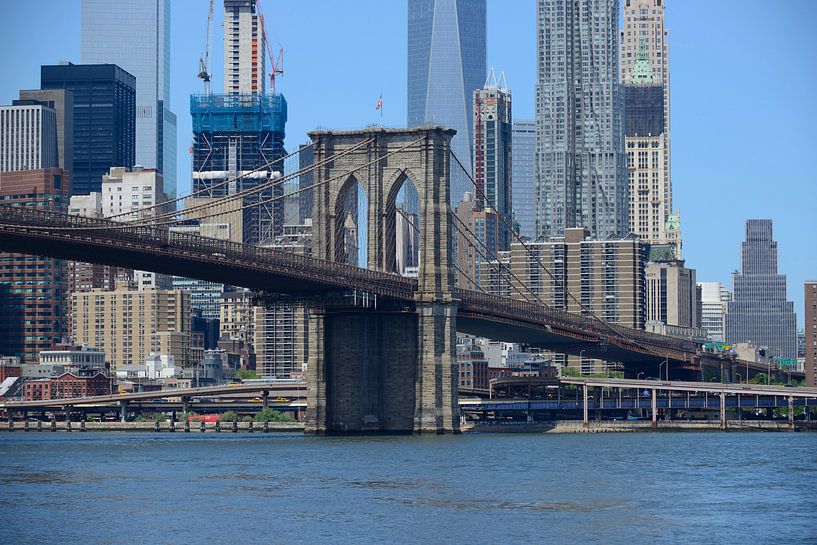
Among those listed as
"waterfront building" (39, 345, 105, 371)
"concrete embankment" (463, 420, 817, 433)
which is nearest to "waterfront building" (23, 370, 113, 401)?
"waterfront building" (39, 345, 105, 371)

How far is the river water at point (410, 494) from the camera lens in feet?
173

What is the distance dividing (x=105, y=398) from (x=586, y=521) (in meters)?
104

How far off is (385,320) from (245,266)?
13.8 m

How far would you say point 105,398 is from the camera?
508 ft

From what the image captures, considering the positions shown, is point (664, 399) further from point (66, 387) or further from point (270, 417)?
point (66, 387)

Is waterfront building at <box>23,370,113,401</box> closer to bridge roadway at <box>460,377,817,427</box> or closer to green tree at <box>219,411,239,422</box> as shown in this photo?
green tree at <box>219,411,239,422</box>

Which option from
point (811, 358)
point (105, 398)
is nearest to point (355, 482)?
point (105, 398)

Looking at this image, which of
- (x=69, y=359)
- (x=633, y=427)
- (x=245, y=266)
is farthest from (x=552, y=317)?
(x=69, y=359)

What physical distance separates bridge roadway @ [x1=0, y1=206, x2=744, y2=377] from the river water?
8910 millimetres

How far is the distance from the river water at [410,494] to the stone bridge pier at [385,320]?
31.6 ft

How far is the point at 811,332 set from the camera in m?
185

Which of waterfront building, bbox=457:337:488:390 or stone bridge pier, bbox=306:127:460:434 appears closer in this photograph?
stone bridge pier, bbox=306:127:460:434

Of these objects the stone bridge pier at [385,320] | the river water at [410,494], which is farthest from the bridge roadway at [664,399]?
the river water at [410,494]

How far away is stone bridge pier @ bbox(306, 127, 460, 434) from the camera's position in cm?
10100
